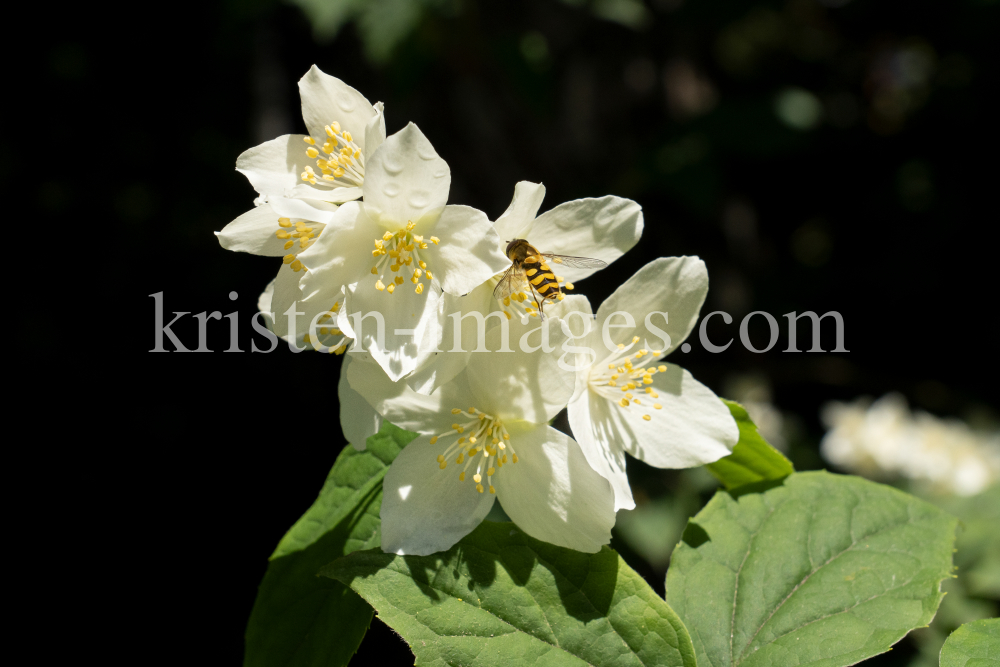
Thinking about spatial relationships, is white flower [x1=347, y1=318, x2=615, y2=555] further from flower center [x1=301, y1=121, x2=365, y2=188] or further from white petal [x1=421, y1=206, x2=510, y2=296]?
flower center [x1=301, y1=121, x2=365, y2=188]

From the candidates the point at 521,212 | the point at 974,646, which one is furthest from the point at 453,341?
the point at 974,646

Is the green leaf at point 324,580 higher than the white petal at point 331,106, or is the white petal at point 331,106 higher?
the white petal at point 331,106

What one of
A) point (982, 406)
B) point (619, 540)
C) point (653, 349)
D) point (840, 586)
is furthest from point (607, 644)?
point (982, 406)

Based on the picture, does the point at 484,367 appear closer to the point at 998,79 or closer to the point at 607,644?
the point at 607,644

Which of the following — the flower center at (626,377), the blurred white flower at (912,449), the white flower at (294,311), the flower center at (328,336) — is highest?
the white flower at (294,311)

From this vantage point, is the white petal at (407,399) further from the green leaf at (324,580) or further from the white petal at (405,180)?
the white petal at (405,180)

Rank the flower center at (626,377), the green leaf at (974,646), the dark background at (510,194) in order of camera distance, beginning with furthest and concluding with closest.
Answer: the dark background at (510,194), the flower center at (626,377), the green leaf at (974,646)

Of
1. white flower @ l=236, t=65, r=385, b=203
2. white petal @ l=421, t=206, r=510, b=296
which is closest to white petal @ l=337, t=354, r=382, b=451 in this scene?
white petal @ l=421, t=206, r=510, b=296

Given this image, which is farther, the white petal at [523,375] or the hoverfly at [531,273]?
the hoverfly at [531,273]

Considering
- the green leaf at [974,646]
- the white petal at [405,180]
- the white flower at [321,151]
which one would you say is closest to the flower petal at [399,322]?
the white petal at [405,180]
